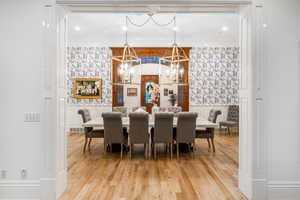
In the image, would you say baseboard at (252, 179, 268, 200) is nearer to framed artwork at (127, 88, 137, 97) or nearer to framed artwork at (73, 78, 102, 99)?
framed artwork at (127, 88, 137, 97)

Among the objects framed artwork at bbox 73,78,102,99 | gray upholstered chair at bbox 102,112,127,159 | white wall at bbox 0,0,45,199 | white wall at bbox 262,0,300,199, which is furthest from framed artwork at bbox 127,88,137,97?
white wall at bbox 262,0,300,199

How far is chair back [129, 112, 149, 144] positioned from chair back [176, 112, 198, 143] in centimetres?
67

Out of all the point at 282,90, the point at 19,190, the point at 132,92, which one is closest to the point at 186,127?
the point at 282,90

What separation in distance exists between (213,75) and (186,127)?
3.90 meters

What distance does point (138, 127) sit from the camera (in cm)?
432

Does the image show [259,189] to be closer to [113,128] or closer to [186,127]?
[186,127]

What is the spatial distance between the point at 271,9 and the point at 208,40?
5.18 meters

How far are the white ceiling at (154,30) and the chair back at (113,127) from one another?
286cm

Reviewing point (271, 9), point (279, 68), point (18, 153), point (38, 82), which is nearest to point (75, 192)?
point (18, 153)

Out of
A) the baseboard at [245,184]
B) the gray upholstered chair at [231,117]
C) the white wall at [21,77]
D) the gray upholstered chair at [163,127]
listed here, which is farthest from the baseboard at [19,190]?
the gray upholstered chair at [231,117]

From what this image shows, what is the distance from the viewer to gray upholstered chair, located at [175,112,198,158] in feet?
14.3

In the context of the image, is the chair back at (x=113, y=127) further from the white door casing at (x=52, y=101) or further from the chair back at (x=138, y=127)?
the white door casing at (x=52, y=101)

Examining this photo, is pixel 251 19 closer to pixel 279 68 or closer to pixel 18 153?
pixel 279 68

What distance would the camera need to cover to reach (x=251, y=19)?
8.56 feet
